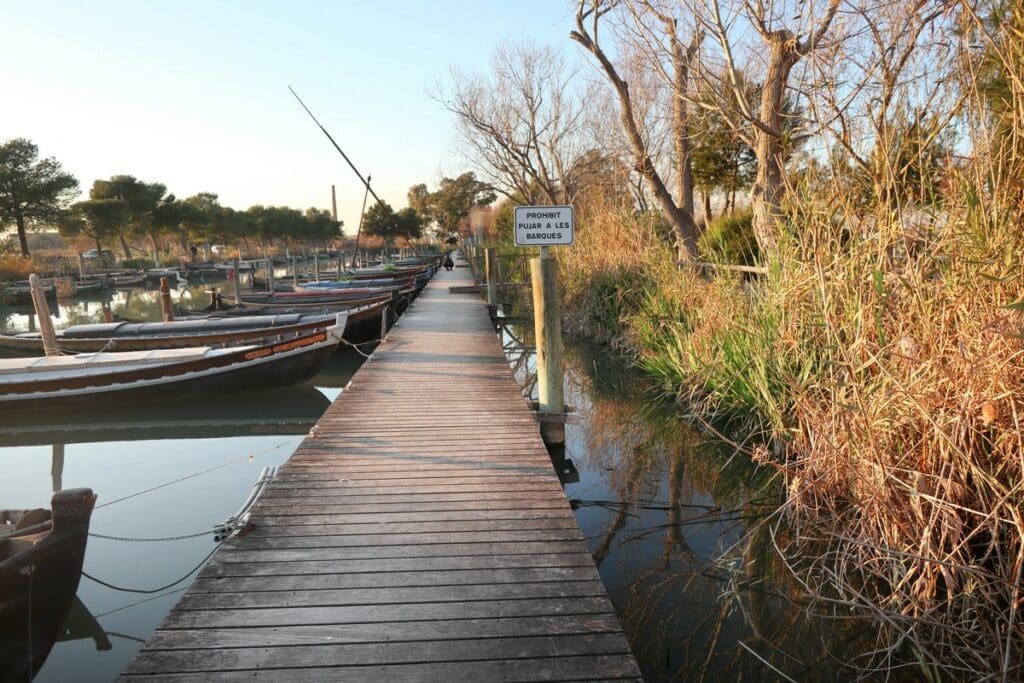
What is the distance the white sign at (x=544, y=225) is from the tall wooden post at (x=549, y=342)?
7.9 inches

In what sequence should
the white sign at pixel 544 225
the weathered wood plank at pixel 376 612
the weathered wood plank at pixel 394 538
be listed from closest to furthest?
the weathered wood plank at pixel 376 612 < the weathered wood plank at pixel 394 538 < the white sign at pixel 544 225

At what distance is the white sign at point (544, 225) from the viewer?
5457mm

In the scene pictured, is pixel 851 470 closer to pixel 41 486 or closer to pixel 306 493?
pixel 306 493

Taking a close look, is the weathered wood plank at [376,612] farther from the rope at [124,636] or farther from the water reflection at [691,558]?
the rope at [124,636]

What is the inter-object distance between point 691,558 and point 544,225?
3027 millimetres

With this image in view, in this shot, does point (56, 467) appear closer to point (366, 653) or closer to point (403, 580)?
point (403, 580)

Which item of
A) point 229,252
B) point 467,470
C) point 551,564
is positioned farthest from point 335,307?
point 229,252

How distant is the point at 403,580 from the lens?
279cm

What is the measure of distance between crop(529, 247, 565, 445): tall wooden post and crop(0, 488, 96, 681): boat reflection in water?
12.1 feet

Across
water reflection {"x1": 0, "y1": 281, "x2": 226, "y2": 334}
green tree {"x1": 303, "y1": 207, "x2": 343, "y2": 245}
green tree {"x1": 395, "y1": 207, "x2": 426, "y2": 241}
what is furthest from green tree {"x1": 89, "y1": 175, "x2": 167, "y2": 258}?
green tree {"x1": 395, "y1": 207, "x2": 426, "y2": 241}

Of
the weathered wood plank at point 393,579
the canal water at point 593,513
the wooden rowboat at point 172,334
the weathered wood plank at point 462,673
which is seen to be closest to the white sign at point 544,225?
the canal water at point 593,513

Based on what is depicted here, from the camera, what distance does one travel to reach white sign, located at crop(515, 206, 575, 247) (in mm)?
5457

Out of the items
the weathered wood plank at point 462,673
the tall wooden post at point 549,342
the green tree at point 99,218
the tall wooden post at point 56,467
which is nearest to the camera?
the weathered wood plank at point 462,673

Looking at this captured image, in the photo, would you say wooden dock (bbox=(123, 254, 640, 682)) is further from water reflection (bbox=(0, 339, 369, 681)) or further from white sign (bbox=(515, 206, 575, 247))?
white sign (bbox=(515, 206, 575, 247))
